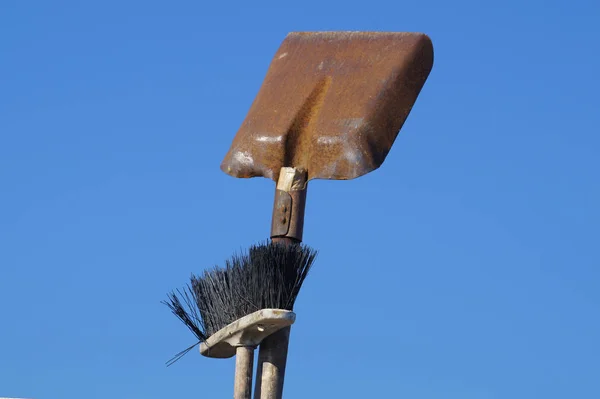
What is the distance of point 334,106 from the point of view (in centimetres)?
609

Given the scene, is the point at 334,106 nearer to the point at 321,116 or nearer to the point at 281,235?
the point at 321,116

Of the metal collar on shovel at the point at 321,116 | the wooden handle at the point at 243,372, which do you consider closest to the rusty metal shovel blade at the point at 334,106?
the metal collar on shovel at the point at 321,116

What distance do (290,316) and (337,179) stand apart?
0.80m

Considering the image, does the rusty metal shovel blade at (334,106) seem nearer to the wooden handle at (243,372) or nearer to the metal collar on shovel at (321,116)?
the metal collar on shovel at (321,116)

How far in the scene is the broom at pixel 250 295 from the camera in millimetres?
5543

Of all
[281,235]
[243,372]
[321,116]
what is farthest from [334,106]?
[243,372]

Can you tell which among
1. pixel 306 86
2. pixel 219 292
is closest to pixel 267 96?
pixel 306 86

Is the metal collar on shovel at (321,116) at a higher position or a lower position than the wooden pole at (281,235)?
higher

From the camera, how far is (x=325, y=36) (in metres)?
6.44

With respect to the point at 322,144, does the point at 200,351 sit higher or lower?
lower

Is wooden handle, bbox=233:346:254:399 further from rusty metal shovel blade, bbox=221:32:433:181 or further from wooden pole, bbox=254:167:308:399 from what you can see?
rusty metal shovel blade, bbox=221:32:433:181

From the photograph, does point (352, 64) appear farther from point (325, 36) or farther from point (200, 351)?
point (200, 351)

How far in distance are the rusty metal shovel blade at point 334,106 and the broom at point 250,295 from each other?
0.51 metres

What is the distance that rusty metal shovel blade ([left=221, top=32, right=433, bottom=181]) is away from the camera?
→ 19.4 feet
